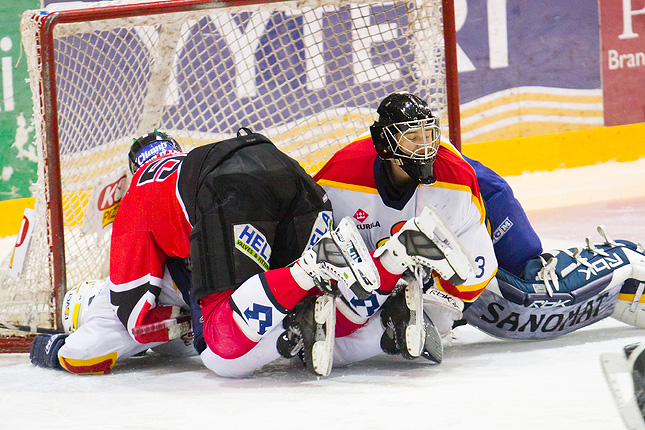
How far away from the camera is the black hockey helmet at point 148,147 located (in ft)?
9.11

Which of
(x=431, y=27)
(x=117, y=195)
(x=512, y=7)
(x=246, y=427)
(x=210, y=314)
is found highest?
(x=512, y=7)

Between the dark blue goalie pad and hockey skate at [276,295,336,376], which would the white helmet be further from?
the dark blue goalie pad

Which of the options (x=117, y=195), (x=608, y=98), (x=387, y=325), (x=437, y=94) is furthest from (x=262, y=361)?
(x=608, y=98)

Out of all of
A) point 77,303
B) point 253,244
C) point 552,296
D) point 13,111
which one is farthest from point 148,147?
point 13,111

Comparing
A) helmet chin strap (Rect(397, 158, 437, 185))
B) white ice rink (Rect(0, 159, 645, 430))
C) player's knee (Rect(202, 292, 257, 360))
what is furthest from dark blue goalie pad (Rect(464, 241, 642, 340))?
player's knee (Rect(202, 292, 257, 360))

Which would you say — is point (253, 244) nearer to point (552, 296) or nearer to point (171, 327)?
point (171, 327)

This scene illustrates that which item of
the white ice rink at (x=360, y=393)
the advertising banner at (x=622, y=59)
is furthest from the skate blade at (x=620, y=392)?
the advertising banner at (x=622, y=59)

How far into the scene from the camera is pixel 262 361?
239 centimetres

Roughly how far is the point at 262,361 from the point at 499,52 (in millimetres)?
3791

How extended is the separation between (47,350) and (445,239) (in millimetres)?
1198

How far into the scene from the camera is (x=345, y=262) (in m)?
2.17

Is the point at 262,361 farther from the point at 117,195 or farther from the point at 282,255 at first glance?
the point at 117,195

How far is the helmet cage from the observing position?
2.43 meters

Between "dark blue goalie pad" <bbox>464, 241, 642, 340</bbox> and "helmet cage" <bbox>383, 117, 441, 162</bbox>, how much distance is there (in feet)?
1.47
